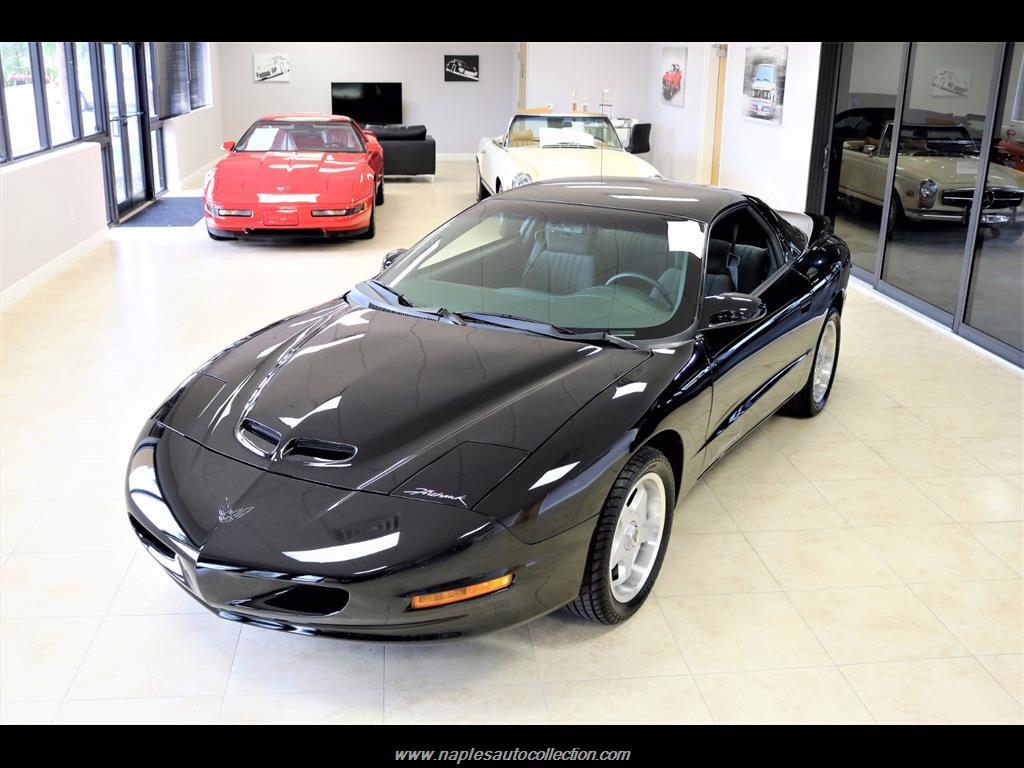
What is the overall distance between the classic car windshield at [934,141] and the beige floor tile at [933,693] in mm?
4830

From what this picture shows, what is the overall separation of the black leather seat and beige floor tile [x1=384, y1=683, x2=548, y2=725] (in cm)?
156

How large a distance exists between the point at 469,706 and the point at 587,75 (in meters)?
14.3

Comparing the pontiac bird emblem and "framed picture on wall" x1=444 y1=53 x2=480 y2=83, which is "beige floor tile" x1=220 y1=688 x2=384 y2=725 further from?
"framed picture on wall" x1=444 y1=53 x2=480 y2=83

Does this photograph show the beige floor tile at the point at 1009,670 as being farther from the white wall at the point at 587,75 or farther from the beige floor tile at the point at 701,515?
the white wall at the point at 587,75

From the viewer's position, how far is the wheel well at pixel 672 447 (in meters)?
3.05

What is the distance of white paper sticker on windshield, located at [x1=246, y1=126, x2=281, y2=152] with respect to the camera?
32.6 ft

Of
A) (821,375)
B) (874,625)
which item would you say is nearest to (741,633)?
(874,625)

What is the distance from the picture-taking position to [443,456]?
8.65 feet

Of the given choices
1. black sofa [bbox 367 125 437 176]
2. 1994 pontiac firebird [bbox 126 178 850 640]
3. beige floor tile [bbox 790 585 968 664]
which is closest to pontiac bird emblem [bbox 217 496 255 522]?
1994 pontiac firebird [bbox 126 178 850 640]

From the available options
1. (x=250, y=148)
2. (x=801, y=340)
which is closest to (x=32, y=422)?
(x=801, y=340)

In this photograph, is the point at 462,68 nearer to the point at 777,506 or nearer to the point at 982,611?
the point at 777,506

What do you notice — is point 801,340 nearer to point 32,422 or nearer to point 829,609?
point 829,609

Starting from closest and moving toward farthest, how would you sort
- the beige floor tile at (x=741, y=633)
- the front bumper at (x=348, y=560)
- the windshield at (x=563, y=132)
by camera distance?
the front bumper at (x=348, y=560)
the beige floor tile at (x=741, y=633)
the windshield at (x=563, y=132)

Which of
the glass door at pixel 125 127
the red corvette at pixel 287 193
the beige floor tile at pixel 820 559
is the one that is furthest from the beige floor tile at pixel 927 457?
the glass door at pixel 125 127
